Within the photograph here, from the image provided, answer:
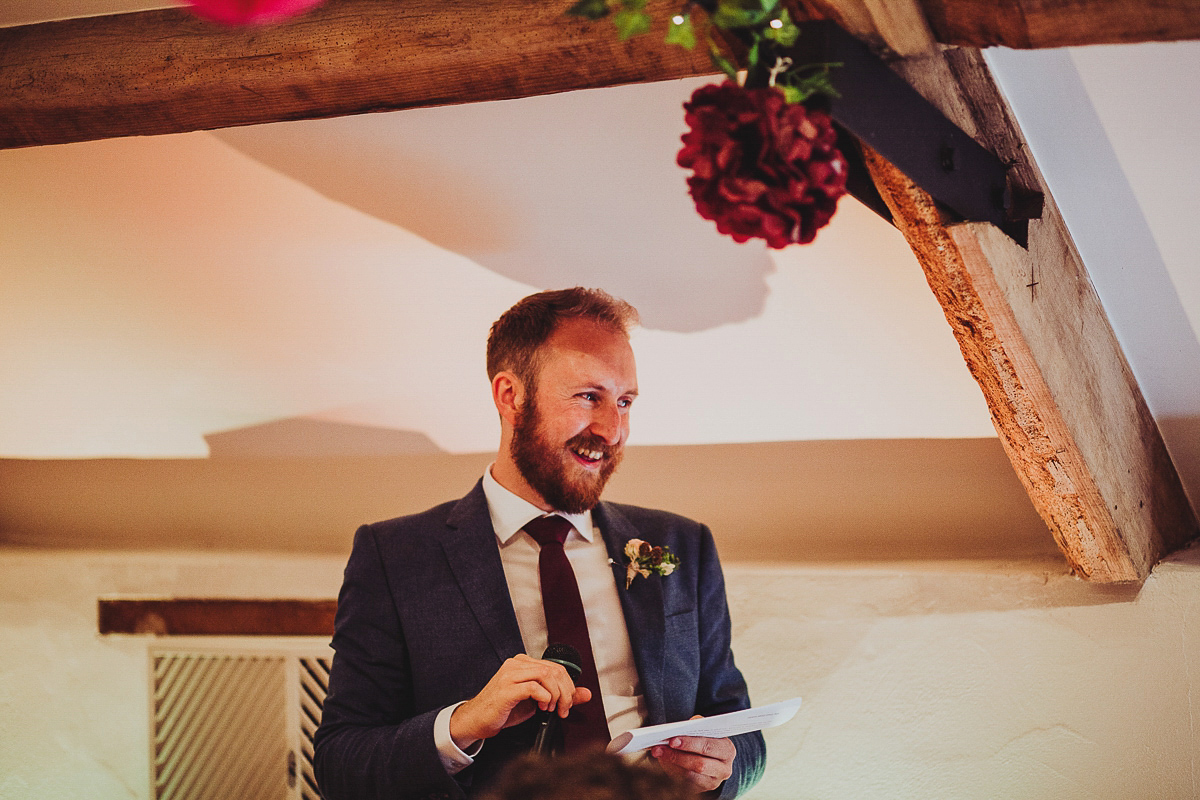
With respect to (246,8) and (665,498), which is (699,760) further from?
(246,8)

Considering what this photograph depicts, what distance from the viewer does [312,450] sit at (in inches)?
123

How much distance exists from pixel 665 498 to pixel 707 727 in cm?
148

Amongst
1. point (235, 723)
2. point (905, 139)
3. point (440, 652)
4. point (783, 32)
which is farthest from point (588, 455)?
point (235, 723)

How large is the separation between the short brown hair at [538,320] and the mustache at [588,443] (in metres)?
0.16

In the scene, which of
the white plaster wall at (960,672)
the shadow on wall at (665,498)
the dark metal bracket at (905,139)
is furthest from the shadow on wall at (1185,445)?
the dark metal bracket at (905,139)

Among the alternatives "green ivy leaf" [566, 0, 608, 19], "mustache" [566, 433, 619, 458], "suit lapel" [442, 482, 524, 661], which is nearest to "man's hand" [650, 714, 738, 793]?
"suit lapel" [442, 482, 524, 661]

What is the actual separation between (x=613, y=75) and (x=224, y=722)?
2.63 meters

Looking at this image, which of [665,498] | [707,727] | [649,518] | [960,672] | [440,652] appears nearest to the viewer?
[707,727]

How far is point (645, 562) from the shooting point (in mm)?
2037

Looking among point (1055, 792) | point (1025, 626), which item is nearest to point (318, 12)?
point (1025, 626)

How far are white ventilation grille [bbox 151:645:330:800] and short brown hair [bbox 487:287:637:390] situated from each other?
158cm

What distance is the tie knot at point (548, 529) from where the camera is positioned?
2.02m

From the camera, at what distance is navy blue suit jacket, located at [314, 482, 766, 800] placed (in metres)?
1.78

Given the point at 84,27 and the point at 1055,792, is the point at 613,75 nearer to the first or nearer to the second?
the point at 84,27
